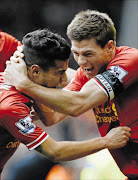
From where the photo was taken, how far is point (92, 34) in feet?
9.20

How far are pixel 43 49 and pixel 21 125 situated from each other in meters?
0.63

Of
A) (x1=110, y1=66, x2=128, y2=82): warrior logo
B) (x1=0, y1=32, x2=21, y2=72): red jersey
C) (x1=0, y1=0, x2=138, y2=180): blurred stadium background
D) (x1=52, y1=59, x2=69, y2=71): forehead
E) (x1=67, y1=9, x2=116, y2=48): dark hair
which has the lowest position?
(x1=0, y1=0, x2=138, y2=180): blurred stadium background

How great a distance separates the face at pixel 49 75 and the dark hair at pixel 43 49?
0.12 feet

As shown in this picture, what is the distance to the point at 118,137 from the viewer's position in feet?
8.87

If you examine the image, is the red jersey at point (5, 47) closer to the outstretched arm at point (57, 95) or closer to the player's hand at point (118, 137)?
the outstretched arm at point (57, 95)

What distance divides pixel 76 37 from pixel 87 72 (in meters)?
0.34

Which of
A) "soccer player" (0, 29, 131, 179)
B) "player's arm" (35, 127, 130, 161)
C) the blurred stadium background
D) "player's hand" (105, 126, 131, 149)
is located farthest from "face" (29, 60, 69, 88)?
the blurred stadium background

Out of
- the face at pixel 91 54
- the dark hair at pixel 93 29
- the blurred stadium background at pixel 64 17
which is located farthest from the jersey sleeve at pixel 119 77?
the blurred stadium background at pixel 64 17

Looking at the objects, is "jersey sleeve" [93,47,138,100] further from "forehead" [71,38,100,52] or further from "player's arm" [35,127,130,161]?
"player's arm" [35,127,130,161]

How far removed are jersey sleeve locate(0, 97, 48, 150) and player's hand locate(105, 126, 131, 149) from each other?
55 cm

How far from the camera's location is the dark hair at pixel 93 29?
280 centimetres

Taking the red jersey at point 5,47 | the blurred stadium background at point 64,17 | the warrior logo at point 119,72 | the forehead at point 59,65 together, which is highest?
the forehead at point 59,65

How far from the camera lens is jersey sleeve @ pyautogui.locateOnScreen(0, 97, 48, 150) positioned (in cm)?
243

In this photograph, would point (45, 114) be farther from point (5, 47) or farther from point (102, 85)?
point (5, 47)
